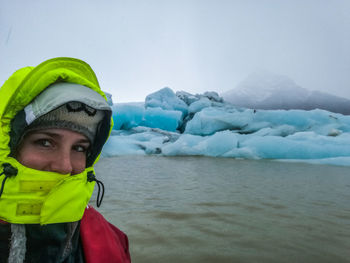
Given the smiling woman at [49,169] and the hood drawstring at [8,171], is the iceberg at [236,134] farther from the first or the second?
the hood drawstring at [8,171]

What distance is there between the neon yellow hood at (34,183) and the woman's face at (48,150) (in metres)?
0.05

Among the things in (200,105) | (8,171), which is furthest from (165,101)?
(8,171)

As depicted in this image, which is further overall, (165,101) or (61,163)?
(165,101)

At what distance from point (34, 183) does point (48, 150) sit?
13 centimetres

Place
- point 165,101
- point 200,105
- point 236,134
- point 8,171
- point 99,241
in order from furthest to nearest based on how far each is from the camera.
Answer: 1. point 165,101
2. point 200,105
3. point 236,134
4. point 99,241
5. point 8,171

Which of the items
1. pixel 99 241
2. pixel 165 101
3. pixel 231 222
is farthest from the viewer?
pixel 165 101

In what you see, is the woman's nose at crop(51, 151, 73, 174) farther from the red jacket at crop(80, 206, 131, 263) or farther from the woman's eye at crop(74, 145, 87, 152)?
the red jacket at crop(80, 206, 131, 263)

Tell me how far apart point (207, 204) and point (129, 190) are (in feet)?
4.90

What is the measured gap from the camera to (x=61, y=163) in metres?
0.96

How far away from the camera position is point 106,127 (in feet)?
3.98

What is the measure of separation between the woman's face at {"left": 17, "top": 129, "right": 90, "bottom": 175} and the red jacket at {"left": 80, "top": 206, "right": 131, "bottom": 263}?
0.27 metres

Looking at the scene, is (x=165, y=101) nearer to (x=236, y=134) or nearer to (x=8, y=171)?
(x=236, y=134)

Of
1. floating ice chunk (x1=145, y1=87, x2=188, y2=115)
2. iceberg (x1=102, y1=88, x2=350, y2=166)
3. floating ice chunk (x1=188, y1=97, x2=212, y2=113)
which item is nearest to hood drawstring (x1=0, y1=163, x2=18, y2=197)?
iceberg (x1=102, y1=88, x2=350, y2=166)

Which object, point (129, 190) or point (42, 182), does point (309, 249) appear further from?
point (129, 190)
